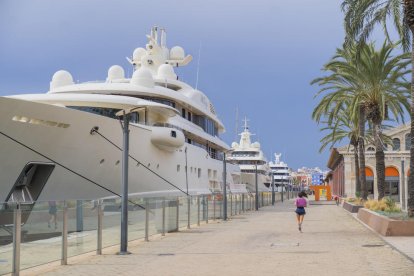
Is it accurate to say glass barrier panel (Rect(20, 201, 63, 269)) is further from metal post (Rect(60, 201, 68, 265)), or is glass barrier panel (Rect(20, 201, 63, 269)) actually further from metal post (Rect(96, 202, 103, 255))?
metal post (Rect(96, 202, 103, 255))

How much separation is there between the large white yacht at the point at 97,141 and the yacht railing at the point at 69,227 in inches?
108

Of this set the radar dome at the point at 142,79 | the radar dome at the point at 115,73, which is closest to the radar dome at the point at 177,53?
the radar dome at the point at 115,73

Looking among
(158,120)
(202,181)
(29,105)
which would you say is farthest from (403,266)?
(202,181)

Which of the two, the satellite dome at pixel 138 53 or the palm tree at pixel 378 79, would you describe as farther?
the satellite dome at pixel 138 53

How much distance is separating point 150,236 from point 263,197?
30.9 meters

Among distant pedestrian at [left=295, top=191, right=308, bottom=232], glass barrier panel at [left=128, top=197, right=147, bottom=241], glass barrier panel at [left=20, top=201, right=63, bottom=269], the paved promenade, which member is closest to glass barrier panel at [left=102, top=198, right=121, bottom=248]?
the paved promenade

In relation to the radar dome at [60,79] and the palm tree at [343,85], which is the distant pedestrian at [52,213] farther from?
the radar dome at [60,79]

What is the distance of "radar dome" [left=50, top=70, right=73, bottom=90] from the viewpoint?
37.0 metres

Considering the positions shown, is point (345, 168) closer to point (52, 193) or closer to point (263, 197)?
point (263, 197)

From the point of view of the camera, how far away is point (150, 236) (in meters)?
17.6

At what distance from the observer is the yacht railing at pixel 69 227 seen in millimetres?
9648

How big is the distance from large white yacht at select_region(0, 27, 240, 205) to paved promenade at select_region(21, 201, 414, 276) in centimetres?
369

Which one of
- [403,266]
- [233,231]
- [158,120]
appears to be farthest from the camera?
[158,120]

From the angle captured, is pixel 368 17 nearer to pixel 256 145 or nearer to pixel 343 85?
pixel 343 85
